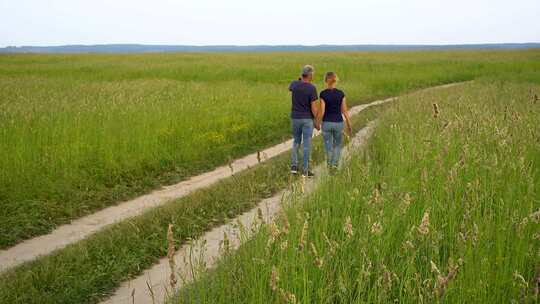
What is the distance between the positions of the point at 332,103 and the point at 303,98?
605 millimetres

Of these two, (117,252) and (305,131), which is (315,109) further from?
(117,252)

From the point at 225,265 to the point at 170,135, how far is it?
7807 mm

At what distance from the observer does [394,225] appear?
4.76 meters

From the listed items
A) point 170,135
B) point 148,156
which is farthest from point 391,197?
point 170,135

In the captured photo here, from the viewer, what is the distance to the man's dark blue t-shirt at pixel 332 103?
29.7 feet

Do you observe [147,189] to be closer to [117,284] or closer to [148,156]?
[148,156]

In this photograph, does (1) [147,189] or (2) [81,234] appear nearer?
(2) [81,234]

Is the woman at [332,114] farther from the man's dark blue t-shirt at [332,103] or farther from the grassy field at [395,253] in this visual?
the grassy field at [395,253]

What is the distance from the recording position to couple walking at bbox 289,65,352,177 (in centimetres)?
907

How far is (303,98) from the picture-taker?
9398 mm

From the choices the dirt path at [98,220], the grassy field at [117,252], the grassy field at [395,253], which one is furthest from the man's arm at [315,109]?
the grassy field at [395,253]

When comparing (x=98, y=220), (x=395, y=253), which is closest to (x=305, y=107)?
(x=98, y=220)

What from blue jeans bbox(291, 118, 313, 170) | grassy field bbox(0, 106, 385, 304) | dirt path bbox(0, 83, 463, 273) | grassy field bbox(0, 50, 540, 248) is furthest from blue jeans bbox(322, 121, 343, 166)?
grassy field bbox(0, 50, 540, 248)

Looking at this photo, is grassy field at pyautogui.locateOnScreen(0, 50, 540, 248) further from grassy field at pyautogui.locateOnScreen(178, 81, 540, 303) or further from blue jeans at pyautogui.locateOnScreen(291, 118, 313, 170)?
grassy field at pyautogui.locateOnScreen(178, 81, 540, 303)
